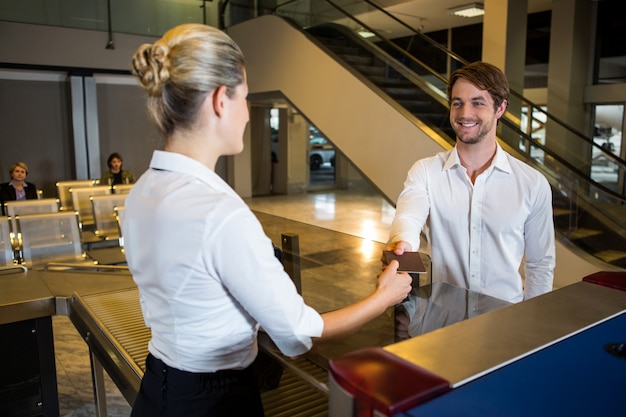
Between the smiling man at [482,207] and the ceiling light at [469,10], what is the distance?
8247 millimetres

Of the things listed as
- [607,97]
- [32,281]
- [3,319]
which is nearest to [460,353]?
[3,319]

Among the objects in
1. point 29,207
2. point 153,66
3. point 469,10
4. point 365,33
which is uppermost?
point 469,10

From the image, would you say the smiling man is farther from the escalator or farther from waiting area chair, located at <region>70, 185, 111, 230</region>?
waiting area chair, located at <region>70, 185, 111, 230</region>

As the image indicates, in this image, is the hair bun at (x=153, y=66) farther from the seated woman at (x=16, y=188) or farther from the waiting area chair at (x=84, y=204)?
the seated woman at (x=16, y=188)

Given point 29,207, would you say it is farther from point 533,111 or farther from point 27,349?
point 533,111

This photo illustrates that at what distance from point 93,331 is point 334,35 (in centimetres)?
699

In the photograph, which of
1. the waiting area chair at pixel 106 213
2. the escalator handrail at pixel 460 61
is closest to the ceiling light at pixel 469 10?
the escalator handrail at pixel 460 61

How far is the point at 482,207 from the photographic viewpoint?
1.92 metres

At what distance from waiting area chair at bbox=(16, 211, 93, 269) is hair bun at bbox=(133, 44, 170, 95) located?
12.8 ft

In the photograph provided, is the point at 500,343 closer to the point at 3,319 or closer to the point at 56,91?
the point at 3,319

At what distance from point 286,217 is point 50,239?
5.91 meters

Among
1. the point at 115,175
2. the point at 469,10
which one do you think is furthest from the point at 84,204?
the point at 469,10

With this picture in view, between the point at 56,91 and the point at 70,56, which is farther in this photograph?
the point at 56,91

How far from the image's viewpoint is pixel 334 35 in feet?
26.5
